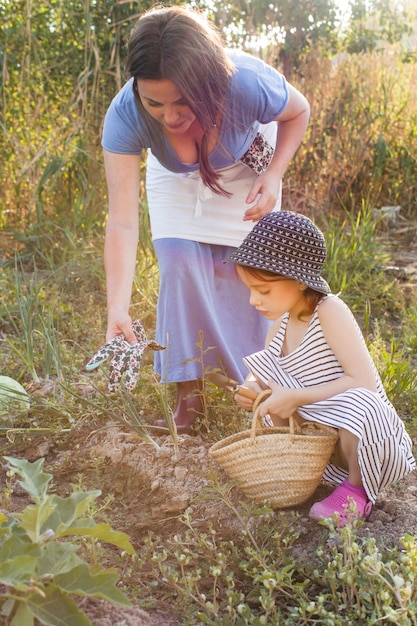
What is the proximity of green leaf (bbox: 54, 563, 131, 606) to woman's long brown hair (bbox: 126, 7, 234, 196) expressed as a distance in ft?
4.62

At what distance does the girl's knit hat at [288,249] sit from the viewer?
7.34 ft

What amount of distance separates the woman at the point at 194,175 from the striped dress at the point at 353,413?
1.35ft

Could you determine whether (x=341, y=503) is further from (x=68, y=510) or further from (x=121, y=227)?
(x=121, y=227)

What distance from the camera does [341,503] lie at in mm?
2143

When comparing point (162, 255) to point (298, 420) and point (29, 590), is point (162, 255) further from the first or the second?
point (29, 590)

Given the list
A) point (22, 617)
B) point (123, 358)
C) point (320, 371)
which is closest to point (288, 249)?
point (320, 371)

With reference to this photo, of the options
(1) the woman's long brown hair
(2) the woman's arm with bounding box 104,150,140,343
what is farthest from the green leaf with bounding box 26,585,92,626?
(1) the woman's long brown hair

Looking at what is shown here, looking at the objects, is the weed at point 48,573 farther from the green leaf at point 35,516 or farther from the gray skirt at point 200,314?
the gray skirt at point 200,314

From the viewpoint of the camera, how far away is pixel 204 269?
2.89 m

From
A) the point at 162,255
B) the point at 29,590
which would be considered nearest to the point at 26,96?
the point at 162,255

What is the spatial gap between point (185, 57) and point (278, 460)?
117 cm

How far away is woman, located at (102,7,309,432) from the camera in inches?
92.8

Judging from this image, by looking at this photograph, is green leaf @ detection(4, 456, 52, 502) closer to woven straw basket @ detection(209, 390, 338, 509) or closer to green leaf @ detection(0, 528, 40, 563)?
green leaf @ detection(0, 528, 40, 563)

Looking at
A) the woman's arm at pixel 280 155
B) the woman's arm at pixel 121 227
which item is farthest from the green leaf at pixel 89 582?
the woman's arm at pixel 280 155
